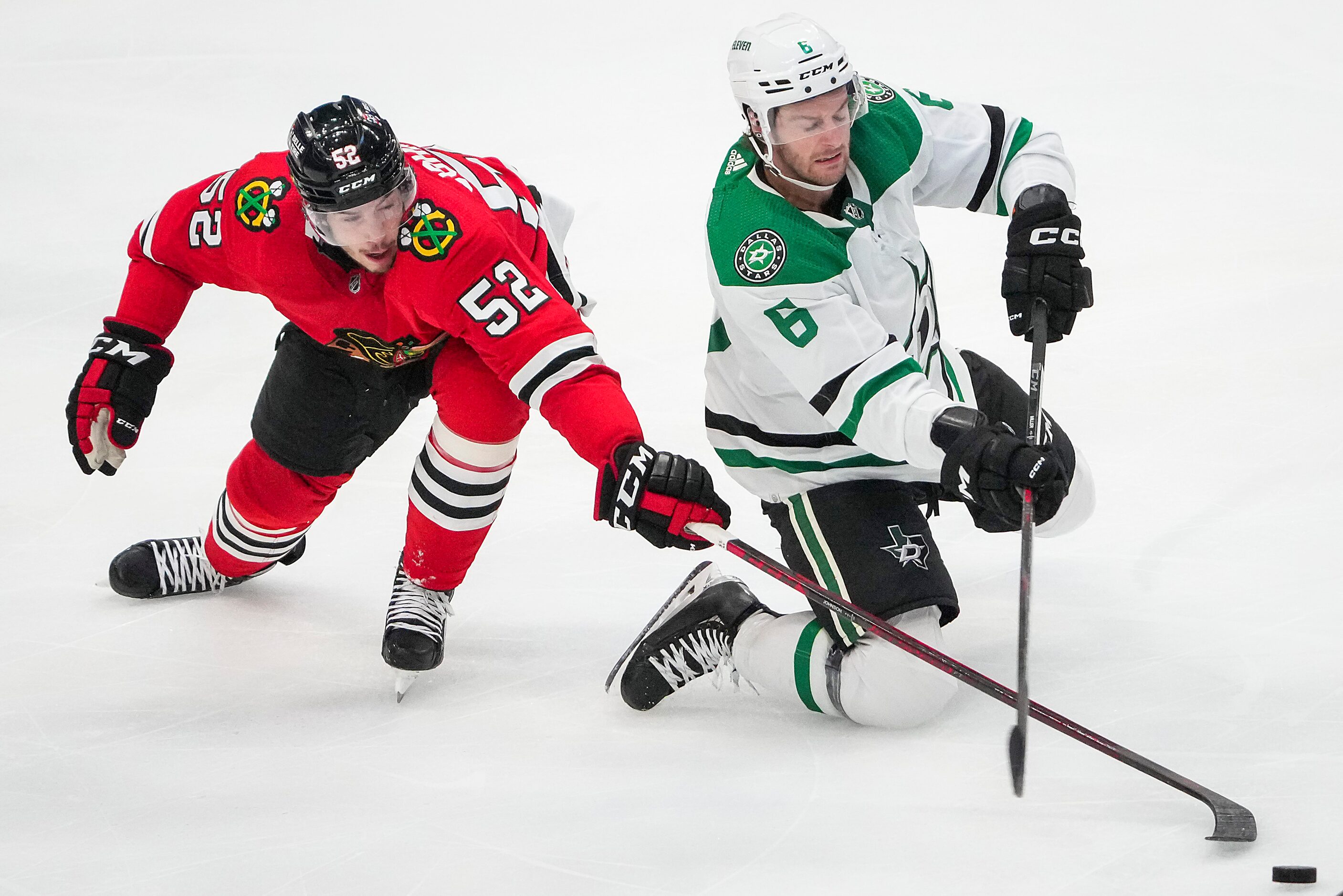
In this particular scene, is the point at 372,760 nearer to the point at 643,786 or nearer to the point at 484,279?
the point at 643,786

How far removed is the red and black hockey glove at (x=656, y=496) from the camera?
6.82 feet

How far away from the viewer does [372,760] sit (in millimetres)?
2258

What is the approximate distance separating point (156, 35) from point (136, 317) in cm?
396

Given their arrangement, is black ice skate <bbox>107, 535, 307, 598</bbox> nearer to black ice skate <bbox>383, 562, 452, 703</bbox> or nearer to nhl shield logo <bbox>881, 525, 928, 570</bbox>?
black ice skate <bbox>383, 562, 452, 703</bbox>

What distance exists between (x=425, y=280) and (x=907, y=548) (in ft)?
2.99

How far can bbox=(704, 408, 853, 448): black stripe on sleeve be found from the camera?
237cm

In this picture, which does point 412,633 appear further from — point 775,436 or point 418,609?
point 775,436

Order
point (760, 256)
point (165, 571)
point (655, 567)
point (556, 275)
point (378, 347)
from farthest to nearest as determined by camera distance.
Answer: point (655, 567)
point (165, 571)
point (556, 275)
point (378, 347)
point (760, 256)

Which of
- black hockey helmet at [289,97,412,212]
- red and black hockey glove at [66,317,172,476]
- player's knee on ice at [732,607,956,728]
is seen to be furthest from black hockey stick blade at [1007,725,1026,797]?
red and black hockey glove at [66,317,172,476]

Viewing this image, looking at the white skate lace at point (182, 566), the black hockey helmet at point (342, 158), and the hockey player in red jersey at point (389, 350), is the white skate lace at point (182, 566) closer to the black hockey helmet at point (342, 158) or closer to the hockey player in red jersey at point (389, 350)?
the hockey player in red jersey at point (389, 350)

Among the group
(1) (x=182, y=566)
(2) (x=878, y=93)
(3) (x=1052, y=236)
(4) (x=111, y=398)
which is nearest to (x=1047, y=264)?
(3) (x=1052, y=236)

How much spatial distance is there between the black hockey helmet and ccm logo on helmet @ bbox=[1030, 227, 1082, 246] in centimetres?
106

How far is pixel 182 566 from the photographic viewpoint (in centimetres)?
288

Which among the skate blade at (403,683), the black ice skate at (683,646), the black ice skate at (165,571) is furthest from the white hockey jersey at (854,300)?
the black ice skate at (165,571)
